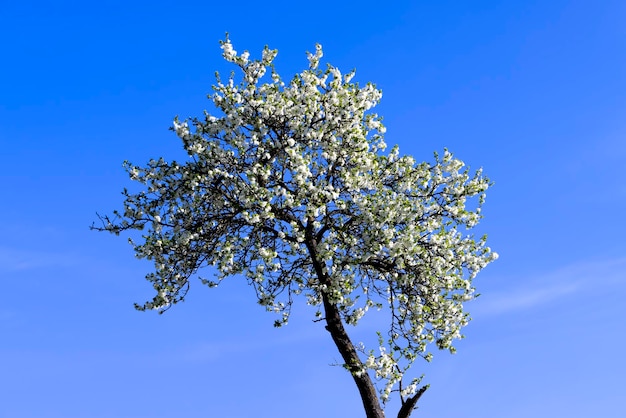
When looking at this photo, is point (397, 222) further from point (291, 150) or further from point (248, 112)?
point (248, 112)

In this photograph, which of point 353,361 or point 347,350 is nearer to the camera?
point 353,361

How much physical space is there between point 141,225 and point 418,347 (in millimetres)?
8166

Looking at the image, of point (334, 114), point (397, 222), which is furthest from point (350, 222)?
point (334, 114)

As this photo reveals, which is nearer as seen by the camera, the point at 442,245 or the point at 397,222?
the point at 397,222

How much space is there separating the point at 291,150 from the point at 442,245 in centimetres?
504

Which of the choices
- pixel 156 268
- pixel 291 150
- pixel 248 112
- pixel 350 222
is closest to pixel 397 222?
pixel 350 222

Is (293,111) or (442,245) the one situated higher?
(293,111)

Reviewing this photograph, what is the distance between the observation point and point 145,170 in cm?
2270

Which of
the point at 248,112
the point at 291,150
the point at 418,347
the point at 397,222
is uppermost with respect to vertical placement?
the point at 248,112

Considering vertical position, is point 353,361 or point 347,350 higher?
point 347,350

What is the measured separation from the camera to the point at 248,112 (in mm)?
21859

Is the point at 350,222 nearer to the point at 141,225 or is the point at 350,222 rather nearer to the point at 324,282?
the point at 324,282

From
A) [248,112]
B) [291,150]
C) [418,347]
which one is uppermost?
[248,112]

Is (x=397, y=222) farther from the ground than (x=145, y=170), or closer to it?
closer to it
